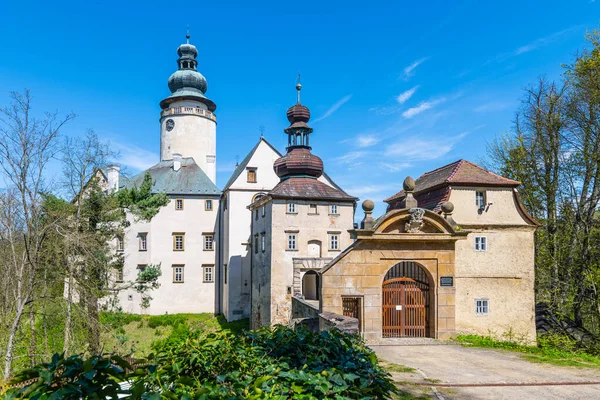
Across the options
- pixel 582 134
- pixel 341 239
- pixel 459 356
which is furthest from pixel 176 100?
pixel 459 356

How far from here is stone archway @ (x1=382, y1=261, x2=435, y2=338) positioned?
13.0 m

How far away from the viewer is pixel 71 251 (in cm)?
1631

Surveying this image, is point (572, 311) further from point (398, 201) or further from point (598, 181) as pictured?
point (398, 201)

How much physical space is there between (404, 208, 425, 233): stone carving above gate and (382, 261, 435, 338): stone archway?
1095mm

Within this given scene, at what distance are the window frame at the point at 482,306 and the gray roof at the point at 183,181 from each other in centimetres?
2261

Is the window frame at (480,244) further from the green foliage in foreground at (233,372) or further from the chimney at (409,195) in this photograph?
the green foliage in foreground at (233,372)

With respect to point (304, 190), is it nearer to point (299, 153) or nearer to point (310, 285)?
point (299, 153)

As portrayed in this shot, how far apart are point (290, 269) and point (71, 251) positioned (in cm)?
1162

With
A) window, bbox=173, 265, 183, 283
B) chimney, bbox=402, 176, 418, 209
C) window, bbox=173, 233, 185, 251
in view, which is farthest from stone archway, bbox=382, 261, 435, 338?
window, bbox=173, 265, 183, 283

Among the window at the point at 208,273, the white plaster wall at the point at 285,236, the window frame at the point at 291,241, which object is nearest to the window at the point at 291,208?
the white plaster wall at the point at 285,236

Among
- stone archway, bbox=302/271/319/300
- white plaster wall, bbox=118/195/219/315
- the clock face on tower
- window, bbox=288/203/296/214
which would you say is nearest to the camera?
window, bbox=288/203/296/214

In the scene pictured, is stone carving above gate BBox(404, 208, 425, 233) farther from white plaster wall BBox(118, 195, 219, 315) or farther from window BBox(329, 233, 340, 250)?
white plaster wall BBox(118, 195, 219, 315)

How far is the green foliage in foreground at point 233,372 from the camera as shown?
2.19 metres

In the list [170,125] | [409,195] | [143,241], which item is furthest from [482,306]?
[170,125]
